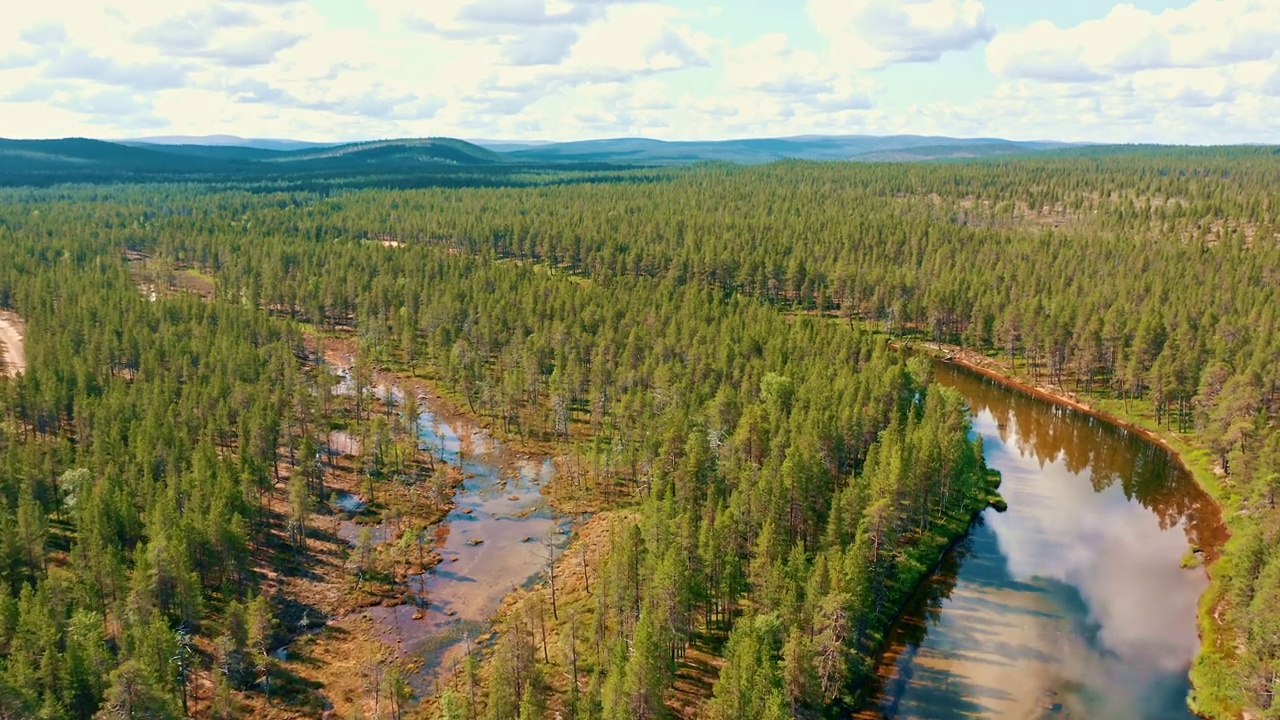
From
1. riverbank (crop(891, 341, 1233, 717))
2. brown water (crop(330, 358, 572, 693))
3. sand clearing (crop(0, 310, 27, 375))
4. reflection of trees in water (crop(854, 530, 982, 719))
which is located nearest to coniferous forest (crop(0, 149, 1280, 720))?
riverbank (crop(891, 341, 1233, 717))

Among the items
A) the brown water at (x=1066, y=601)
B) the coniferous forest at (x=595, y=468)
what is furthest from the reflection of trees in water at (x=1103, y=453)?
the coniferous forest at (x=595, y=468)

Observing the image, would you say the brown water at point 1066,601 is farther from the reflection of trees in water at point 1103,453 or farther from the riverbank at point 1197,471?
the riverbank at point 1197,471

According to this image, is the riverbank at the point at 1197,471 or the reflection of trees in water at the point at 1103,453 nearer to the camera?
the riverbank at the point at 1197,471

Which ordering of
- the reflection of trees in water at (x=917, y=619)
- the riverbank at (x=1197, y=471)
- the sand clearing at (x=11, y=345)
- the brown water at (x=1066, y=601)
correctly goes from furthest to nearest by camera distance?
the sand clearing at (x=11, y=345)
the reflection of trees in water at (x=917, y=619)
the brown water at (x=1066, y=601)
the riverbank at (x=1197, y=471)

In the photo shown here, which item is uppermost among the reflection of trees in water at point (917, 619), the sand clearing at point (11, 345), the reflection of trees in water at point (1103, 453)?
the sand clearing at point (11, 345)

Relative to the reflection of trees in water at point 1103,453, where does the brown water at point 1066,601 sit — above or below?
below

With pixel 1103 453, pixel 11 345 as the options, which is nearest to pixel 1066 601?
pixel 1103 453

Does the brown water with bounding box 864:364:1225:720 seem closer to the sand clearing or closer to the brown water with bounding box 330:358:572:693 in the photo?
the brown water with bounding box 330:358:572:693
